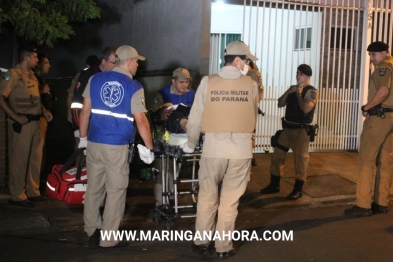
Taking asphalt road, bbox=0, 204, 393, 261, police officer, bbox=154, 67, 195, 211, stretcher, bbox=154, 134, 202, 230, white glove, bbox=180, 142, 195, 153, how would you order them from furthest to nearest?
1. police officer, bbox=154, 67, 195, 211
2. stretcher, bbox=154, 134, 202, 230
3. white glove, bbox=180, 142, 195, 153
4. asphalt road, bbox=0, 204, 393, 261

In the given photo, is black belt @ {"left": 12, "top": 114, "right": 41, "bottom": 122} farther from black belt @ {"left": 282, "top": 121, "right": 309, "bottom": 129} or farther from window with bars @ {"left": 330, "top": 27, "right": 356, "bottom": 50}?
window with bars @ {"left": 330, "top": 27, "right": 356, "bottom": 50}

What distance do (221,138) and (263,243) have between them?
1.43m

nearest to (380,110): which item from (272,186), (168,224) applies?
(272,186)

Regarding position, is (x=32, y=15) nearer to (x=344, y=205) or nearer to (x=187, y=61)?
(x=187, y=61)

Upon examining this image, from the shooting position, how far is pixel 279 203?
300 inches

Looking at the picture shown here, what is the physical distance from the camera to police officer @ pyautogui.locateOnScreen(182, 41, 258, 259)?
500 centimetres

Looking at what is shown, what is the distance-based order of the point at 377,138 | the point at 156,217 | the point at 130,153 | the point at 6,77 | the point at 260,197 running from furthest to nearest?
the point at 260,197, the point at 377,138, the point at 6,77, the point at 156,217, the point at 130,153

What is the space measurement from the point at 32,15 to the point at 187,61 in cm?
287

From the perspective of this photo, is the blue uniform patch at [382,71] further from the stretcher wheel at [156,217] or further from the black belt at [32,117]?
the black belt at [32,117]

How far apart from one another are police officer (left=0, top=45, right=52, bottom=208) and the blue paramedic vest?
6.20 ft

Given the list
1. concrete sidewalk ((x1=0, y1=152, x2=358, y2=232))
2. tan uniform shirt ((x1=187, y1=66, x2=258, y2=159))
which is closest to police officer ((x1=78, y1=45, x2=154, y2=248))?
tan uniform shirt ((x1=187, y1=66, x2=258, y2=159))

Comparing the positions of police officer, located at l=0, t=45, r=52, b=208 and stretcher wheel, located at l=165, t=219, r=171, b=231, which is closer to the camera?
stretcher wheel, located at l=165, t=219, r=171, b=231

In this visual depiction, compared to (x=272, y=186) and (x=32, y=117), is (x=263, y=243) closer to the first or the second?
(x=272, y=186)

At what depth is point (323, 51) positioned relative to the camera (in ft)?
33.9
